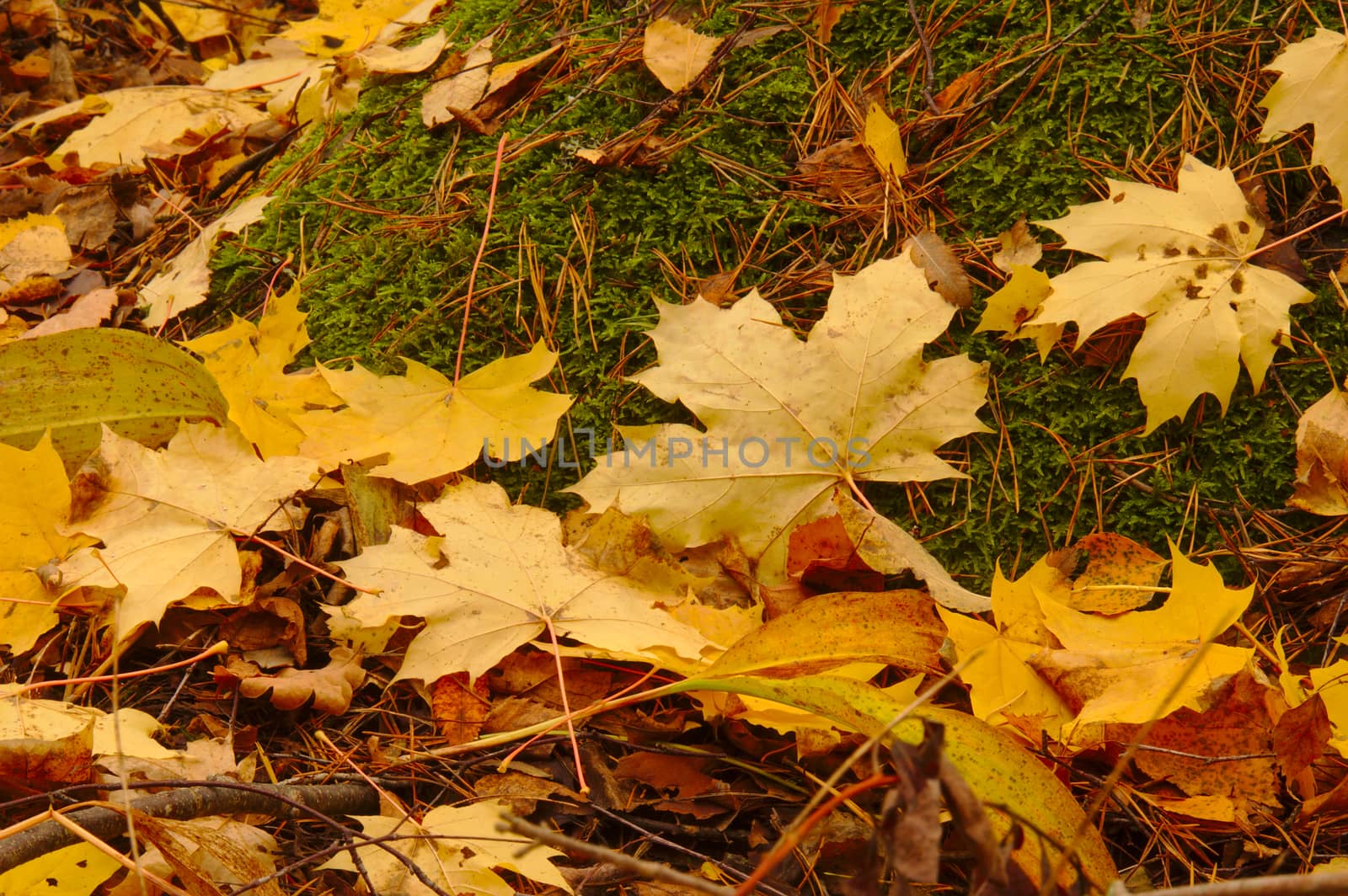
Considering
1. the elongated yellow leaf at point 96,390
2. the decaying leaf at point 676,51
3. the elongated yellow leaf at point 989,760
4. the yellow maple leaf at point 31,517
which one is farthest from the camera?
the decaying leaf at point 676,51

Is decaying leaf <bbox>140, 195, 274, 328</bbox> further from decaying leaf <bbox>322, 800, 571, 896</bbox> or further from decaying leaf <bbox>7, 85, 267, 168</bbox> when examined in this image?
decaying leaf <bbox>322, 800, 571, 896</bbox>

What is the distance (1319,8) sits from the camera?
167 centimetres

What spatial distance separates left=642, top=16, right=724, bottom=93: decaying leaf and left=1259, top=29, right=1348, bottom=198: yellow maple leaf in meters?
1.00

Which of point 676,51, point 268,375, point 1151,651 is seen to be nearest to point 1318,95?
point 1151,651

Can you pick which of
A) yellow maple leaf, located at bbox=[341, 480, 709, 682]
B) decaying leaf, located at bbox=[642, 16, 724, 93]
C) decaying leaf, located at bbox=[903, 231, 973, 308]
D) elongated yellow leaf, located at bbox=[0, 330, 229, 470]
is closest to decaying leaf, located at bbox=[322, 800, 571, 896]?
yellow maple leaf, located at bbox=[341, 480, 709, 682]

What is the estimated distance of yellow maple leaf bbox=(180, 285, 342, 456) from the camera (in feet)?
5.36

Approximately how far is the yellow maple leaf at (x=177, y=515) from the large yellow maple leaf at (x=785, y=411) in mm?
538

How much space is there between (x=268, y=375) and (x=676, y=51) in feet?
3.41

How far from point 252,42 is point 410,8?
1213 mm

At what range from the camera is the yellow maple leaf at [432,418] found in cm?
156

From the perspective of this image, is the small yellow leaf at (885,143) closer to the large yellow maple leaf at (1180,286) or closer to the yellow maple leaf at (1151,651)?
the large yellow maple leaf at (1180,286)

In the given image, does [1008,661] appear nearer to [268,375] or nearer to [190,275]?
[268,375]

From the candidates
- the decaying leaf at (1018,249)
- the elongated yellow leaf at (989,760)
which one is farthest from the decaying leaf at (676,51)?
the elongated yellow leaf at (989,760)

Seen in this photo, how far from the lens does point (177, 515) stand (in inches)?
57.6
